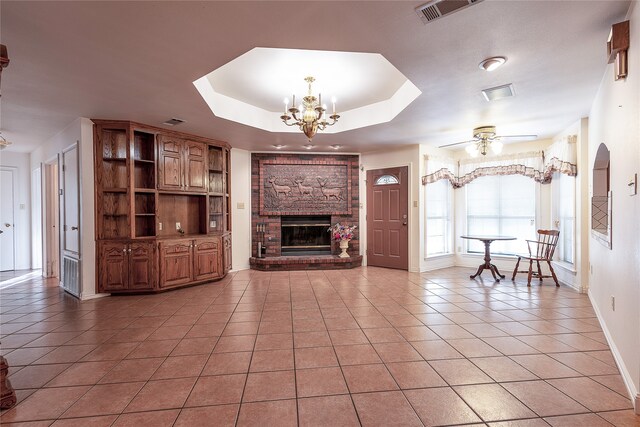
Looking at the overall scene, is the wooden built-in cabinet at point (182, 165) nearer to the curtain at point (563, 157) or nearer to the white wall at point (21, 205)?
the white wall at point (21, 205)

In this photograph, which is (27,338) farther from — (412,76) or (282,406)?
(412,76)

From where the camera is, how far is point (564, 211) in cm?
523

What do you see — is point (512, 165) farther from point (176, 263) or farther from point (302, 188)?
point (176, 263)

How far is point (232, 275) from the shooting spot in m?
5.95

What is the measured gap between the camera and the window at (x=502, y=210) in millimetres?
5977

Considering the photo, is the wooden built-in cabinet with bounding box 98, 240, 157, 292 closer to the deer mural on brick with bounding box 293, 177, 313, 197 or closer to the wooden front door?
the deer mural on brick with bounding box 293, 177, 313, 197

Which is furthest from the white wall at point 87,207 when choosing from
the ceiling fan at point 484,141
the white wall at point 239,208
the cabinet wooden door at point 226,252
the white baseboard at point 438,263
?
the ceiling fan at point 484,141

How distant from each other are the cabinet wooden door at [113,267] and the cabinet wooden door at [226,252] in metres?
1.56

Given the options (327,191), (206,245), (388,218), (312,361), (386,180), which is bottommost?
(312,361)

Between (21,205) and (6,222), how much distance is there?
0.43 meters

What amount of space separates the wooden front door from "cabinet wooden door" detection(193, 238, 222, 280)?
10.9 feet

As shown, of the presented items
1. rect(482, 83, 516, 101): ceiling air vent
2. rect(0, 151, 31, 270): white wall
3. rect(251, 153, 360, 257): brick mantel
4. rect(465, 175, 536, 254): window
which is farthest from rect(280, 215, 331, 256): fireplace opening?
rect(0, 151, 31, 270): white wall

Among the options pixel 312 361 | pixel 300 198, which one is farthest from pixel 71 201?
pixel 312 361

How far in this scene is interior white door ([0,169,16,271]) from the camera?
638 cm
